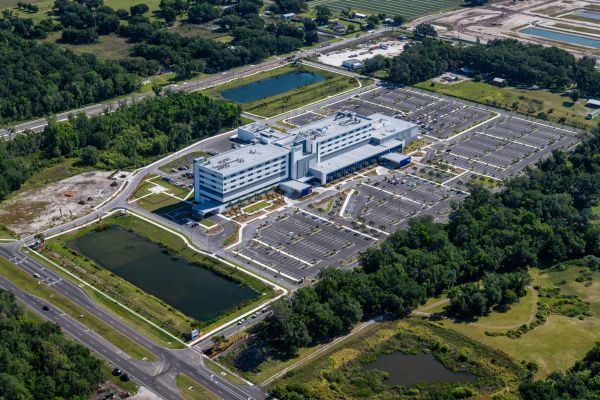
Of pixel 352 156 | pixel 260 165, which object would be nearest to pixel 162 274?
pixel 260 165

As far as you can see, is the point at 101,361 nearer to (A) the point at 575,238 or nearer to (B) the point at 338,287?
(B) the point at 338,287

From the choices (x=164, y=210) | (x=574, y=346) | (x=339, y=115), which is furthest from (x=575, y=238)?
(x=164, y=210)

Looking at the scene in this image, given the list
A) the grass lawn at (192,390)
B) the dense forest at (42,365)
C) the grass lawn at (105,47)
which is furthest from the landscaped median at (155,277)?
the grass lawn at (105,47)

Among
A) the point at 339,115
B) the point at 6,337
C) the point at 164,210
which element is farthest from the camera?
the point at 339,115

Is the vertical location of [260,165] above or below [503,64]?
below

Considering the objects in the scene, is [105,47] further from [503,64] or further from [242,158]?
[503,64]

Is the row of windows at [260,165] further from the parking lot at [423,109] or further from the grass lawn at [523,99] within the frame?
the grass lawn at [523,99]

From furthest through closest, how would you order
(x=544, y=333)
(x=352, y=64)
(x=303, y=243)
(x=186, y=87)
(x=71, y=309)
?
A: (x=352, y=64) → (x=186, y=87) → (x=303, y=243) → (x=71, y=309) → (x=544, y=333)
